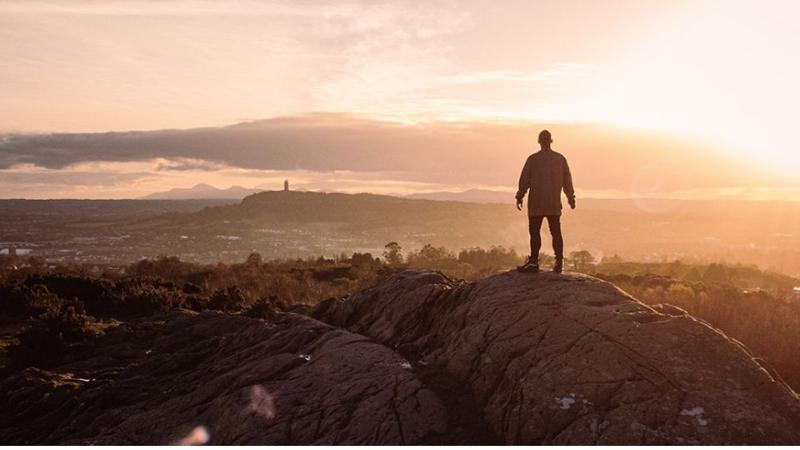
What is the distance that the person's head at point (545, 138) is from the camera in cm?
1270

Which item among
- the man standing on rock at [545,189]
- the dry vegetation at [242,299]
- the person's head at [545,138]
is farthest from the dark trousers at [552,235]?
the dry vegetation at [242,299]

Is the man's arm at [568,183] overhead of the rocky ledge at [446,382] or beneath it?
overhead

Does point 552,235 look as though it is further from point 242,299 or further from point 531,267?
point 242,299

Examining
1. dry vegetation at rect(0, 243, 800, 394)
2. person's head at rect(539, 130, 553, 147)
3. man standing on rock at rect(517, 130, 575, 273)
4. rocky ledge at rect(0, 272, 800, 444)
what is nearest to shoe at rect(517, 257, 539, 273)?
man standing on rock at rect(517, 130, 575, 273)

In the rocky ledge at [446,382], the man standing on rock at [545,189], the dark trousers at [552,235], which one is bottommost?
the rocky ledge at [446,382]

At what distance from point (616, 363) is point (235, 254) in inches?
4240

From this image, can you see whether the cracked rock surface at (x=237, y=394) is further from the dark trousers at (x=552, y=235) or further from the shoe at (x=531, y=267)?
the dark trousers at (x=552, y=235)

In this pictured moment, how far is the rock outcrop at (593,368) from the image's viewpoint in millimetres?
7660

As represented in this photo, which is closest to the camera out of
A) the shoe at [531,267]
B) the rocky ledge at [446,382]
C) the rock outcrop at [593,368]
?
the rock outcrop at [593,368]

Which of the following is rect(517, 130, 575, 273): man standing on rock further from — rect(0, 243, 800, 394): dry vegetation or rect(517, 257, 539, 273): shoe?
rect(0, 243, 800, 394): dry vegetation

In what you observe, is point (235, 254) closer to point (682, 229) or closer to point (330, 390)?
point (330, 390)

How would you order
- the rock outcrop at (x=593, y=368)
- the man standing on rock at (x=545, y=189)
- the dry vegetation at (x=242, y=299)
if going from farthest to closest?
the dry vegetation at (x=242, y=299) < the man standing on rock at (x=545, y=189) < the rock outcrop at (x=593, y=368)

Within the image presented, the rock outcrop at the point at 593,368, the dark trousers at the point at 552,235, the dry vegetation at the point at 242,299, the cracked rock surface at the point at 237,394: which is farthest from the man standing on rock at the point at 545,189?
the dry vegetation at the point at 242,299

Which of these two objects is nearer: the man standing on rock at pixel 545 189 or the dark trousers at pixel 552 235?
the dark trousers at pixel 552 235
